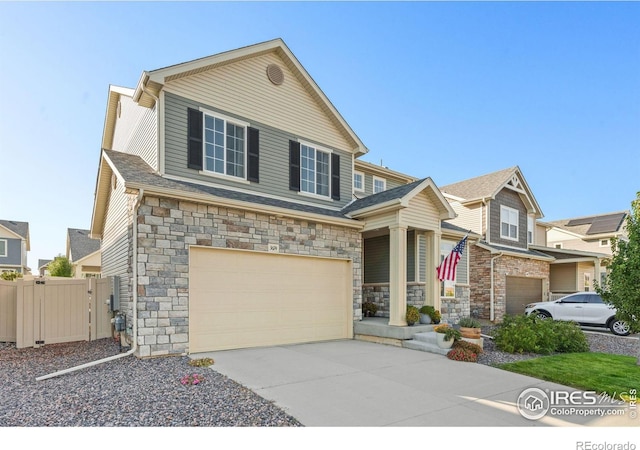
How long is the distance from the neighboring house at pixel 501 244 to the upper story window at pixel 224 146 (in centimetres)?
1170

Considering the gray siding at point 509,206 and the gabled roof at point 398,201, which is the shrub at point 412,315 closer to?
the gabled roof at point 398,201

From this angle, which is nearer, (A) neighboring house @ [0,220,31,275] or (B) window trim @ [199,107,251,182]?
(B) window trim @ [199,107,251,182]

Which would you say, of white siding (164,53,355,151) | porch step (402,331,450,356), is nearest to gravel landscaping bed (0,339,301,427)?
porch step (402,331,450,356)

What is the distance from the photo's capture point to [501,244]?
17.8 m

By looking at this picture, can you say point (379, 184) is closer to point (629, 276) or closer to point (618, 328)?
point (629, 276)

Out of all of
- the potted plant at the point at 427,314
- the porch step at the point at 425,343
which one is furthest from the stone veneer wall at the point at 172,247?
the potted plant at the point at 427,314

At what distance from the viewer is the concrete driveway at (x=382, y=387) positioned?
14.5ft

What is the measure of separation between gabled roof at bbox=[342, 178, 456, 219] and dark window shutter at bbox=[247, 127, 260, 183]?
308 cm

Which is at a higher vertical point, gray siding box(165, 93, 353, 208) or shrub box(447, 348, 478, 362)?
gray siding box(165, 93, 353, 208)

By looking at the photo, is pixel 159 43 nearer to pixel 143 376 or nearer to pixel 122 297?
pixel 122 297

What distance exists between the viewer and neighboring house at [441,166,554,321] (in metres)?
16.3

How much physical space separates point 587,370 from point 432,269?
4.38m

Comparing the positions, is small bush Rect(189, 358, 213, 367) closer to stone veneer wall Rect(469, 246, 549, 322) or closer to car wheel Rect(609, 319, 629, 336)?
stone veneer wall Rect(469, 246, 549, 322)
